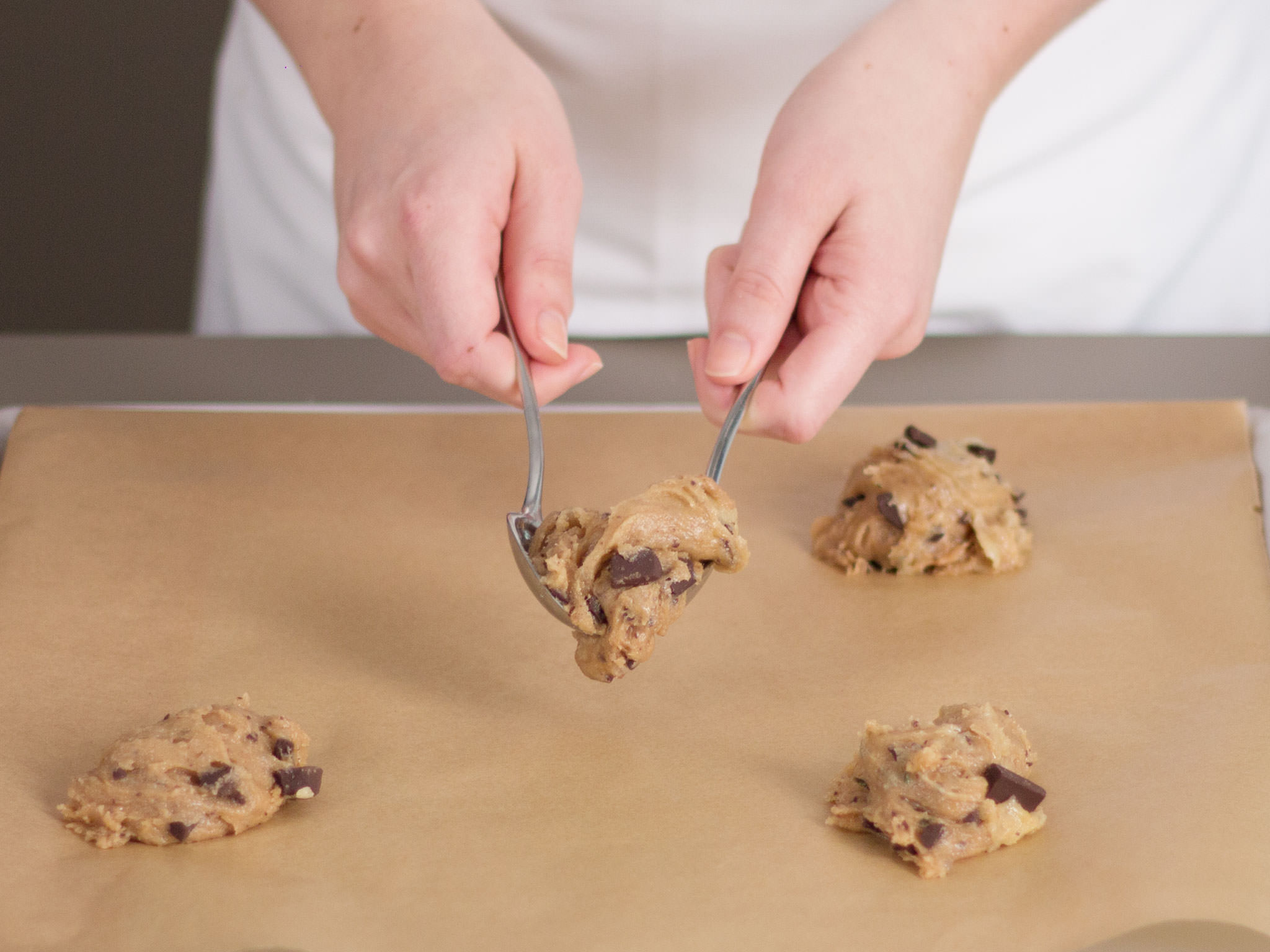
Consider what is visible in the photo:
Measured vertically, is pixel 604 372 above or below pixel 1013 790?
below

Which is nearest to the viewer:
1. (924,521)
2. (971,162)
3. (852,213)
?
(852,213)

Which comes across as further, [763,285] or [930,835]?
[763,285]

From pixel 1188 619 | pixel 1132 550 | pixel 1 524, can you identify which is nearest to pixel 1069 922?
pixel 1188 619

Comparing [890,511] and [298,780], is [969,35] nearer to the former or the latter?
[890,511]

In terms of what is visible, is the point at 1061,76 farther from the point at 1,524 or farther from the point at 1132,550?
the point at 1,524

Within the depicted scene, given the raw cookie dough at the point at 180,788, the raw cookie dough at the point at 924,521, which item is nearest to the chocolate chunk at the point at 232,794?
the raw cookie dough at the point at 180,788

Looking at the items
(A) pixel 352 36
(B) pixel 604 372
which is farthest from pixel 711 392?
(A) pixel 352 36

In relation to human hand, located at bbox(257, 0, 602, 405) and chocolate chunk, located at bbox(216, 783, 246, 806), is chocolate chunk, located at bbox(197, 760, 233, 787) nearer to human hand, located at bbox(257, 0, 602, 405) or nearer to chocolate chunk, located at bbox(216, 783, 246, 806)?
chocolate chunk, located at bbox(216, 783, 246, 806)
